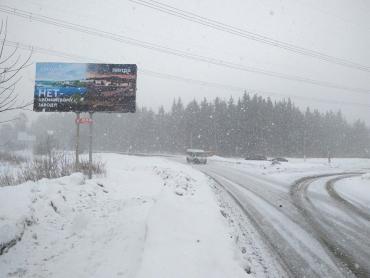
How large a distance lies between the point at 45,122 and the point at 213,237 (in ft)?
597

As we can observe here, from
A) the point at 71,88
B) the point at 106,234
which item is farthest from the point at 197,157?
the point at 106,234

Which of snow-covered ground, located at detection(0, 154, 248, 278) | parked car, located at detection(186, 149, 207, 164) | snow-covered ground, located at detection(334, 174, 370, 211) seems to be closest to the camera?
snow-covered ground, located at detection(0, 154, 248, 278)

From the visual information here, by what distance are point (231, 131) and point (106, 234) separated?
68103 millimetres

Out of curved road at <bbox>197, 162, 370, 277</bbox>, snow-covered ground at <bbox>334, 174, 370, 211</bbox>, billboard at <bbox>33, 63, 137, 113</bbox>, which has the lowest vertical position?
curved road at <bbox>197, 162, 370, 277</bbox>

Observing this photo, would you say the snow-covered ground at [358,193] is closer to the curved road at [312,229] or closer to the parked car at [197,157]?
the curved road at [312,229]

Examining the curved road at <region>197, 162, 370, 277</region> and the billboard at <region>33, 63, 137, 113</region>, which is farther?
the billboard at <region>33, 63, 137, 113</region>

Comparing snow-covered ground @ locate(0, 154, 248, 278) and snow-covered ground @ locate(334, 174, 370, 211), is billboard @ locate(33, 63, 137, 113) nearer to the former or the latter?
snow-covered ground @ locate(0, 154, 248, 278)

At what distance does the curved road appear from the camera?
21.6 ft

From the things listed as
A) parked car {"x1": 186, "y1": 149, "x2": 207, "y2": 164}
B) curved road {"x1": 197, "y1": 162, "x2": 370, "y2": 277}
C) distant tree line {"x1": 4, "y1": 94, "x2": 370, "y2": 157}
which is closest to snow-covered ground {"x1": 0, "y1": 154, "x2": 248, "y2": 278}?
curved road {"x1": 197, "y1": 162, "x2": 370, "y2": 277}

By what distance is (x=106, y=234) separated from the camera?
7805 millimetres

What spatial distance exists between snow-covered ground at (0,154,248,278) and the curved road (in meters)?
1.33

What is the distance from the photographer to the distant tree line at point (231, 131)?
7388 cm

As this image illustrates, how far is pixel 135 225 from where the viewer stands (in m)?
8.08

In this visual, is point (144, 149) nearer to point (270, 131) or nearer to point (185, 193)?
point (270, 131)
